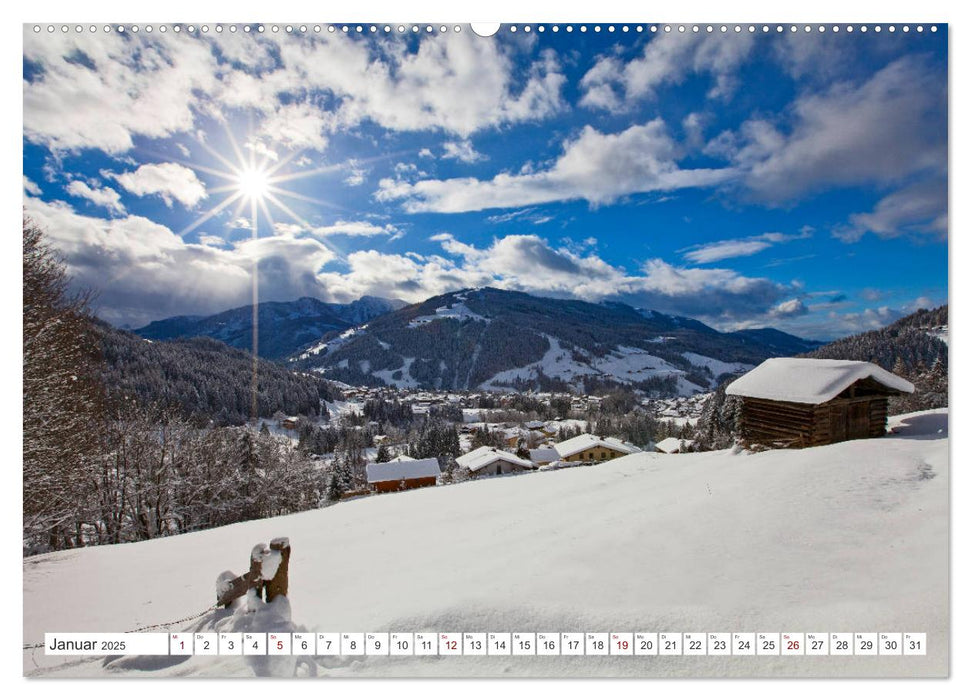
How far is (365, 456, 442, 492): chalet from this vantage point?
94.0 feet

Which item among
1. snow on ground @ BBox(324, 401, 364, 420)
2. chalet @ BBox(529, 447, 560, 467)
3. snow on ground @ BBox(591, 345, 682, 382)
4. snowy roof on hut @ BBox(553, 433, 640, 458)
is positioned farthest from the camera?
snow on ground @ BBox(591, 345, 682, 382)

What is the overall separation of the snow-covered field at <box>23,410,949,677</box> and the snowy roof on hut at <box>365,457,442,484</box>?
21.7m

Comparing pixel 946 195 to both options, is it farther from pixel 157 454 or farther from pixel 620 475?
pixel 157 454

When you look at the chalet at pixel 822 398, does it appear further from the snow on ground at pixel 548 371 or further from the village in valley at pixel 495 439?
the snow on ground at pixel 548 371

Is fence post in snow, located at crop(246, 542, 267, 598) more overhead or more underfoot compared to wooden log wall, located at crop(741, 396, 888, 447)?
more underfoot

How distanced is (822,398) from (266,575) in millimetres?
9698

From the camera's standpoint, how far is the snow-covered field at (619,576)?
328 centimetres

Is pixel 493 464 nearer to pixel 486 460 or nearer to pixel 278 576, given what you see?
pixel 486 460

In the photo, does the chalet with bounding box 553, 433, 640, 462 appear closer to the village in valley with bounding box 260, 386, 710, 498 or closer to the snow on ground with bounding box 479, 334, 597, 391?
the village in valley with bounding box 260, 386, 710, 498

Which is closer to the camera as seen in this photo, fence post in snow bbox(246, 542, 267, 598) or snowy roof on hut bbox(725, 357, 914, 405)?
fence post in snow bbox(246, 542, 267, 598)

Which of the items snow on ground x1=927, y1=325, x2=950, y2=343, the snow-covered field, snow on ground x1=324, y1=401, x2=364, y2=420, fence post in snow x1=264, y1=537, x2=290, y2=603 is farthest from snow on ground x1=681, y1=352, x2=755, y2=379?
fence post in snow x1=264, y1=537, x2=290, y2=603

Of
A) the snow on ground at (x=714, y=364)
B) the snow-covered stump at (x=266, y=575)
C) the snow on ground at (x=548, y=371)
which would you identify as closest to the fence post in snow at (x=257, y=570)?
the snow-covered stump at (x=266, y=575)

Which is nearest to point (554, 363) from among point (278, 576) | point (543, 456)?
point (543, 456)

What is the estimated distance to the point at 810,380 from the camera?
8414mm
